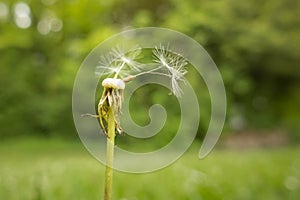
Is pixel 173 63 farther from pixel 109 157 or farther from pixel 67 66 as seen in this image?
pixel 67 66

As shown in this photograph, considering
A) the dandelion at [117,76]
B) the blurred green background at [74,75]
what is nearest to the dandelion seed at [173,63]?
the dandelion at [117,76]

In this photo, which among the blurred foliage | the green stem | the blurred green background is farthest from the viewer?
the blurred foliage

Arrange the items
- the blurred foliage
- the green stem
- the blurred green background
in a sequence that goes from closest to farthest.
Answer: the green stem → the blurred green background → the blurred foliage

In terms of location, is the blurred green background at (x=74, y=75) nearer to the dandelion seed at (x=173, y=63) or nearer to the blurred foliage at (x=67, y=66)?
the blurred foliage at (x=67, y=66)

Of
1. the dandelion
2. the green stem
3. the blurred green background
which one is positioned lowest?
the green stem

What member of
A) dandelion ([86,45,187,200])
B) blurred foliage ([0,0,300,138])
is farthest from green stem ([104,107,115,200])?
blurred foliage ([0,0,300,138])

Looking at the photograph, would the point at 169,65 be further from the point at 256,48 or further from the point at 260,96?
the point at 260,96

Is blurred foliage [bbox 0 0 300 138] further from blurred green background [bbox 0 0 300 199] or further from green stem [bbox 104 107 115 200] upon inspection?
green stem [bbox 104 107 115 200]

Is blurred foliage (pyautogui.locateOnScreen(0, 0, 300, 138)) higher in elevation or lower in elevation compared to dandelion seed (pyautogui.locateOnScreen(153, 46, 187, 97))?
higher
